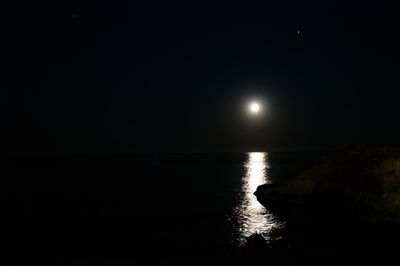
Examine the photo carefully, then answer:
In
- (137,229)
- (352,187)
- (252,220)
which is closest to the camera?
(137,229)

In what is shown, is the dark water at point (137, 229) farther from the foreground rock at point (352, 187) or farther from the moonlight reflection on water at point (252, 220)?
the foreground rock at point (352, 187)

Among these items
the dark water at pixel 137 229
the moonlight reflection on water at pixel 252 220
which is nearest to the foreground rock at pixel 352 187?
the moonlight reflection on water at pixel 252 220

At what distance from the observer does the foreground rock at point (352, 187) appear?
40547 mm

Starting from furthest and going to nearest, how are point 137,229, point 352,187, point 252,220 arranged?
point 352,187, point 252,220, point 137,229

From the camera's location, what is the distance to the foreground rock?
40.5 m

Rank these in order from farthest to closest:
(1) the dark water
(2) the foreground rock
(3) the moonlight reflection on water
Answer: (2) the foreground rock, (3) the moonlight reflection on water, (1) the dark water

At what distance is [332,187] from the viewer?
48750 millimetres

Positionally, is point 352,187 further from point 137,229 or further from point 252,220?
point 137,229

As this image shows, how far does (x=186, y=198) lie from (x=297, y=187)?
2137 centimetres

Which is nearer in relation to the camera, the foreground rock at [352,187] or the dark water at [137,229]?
the dark water at [137,229]

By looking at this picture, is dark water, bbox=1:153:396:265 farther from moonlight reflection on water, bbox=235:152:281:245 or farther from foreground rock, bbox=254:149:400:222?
foreground rock, bbox=254:149:400:222

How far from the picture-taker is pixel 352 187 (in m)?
45.9

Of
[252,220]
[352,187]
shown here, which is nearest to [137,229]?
[252,220]

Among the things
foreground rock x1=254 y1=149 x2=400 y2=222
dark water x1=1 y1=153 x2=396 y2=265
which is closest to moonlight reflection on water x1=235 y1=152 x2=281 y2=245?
dark water x1=1 y1=153 x2=396 y2=265
